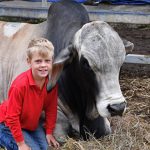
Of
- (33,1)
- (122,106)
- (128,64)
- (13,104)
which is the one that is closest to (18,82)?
(13,104)

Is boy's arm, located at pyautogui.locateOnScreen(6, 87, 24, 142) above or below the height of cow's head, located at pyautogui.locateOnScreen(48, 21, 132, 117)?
below

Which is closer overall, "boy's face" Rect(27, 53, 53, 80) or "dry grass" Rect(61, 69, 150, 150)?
"boy's face" Rect(27, 53, 53, 80)

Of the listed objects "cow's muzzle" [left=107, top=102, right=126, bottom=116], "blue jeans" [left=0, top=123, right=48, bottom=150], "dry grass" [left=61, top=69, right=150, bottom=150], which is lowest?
"dry grass" [left=61, top=69, right=150, bottom=150]

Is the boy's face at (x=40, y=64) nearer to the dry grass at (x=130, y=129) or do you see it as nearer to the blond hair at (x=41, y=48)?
the blond hair at (x=41, y=48)

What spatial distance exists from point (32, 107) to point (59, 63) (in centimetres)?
38

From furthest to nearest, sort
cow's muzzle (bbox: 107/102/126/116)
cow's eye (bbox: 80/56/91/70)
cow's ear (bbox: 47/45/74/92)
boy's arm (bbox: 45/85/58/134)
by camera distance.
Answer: boy's arm (bbox: 45/85/58/134), cow's ear (bbox: 47/45/74/92), cow's eye (bbox: 80/56/91/70), cow's muzzle (bbox: 107/102/126/116)

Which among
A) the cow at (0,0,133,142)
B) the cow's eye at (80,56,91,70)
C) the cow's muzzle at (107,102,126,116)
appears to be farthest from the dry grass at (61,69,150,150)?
the cow's eye at (80,56,91,70)

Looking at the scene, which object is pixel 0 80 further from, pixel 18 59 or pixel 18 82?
pixel 18 82

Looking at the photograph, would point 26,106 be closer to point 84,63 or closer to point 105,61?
point 84,63

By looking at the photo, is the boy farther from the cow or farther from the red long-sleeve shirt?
the cow

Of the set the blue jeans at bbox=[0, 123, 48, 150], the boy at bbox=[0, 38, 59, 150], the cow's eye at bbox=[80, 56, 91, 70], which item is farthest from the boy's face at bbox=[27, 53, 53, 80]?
the blue jeans at bbox=[0, 123, 48, 150]

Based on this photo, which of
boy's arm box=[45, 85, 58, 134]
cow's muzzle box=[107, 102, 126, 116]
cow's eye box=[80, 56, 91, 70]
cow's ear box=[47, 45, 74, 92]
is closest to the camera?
cow's muzzle box=[107, 102, 126, 116]

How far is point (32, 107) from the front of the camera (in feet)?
14.6

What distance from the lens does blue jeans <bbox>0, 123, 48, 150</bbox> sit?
4.50 meters
